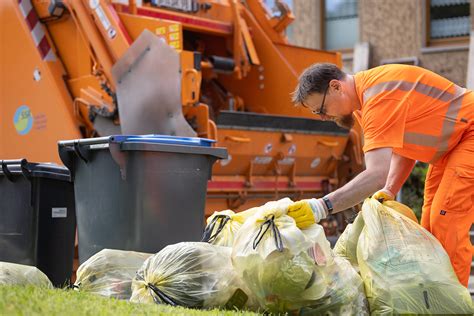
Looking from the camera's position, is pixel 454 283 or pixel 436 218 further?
pixel 436 218

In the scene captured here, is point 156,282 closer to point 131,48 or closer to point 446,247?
point 446,247

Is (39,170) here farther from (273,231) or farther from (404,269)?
(404,269)

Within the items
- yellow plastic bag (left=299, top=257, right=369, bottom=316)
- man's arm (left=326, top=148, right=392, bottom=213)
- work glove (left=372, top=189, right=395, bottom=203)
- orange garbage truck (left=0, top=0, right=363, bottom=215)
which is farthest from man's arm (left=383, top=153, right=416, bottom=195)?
orange garbage truck (left=0, top=0, right=363, bottom=215)

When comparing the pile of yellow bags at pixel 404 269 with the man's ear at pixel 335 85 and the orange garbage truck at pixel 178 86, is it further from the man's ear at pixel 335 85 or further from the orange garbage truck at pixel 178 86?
the orange garbage truck at pixel 178 86

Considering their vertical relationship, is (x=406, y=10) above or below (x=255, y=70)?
above

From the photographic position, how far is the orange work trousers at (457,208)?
4.14 m

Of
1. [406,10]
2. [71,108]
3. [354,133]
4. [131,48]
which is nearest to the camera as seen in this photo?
[131,48]

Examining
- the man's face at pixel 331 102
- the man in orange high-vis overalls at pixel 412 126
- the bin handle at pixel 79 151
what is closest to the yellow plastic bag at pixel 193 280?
the man in orange high-vis overalls at pixel 412 126

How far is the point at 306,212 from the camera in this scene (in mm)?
3893

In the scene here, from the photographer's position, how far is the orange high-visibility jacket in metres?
3.99

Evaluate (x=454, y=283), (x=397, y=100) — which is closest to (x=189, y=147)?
(x=397, y=100)

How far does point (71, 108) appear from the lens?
757 cm

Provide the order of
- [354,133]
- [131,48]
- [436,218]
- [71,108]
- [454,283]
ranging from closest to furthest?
1. [454,283]
2. [436,218]
3. [131,48]
4. [71,108]
5. [354,133]

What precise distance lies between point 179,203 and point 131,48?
2.25m
